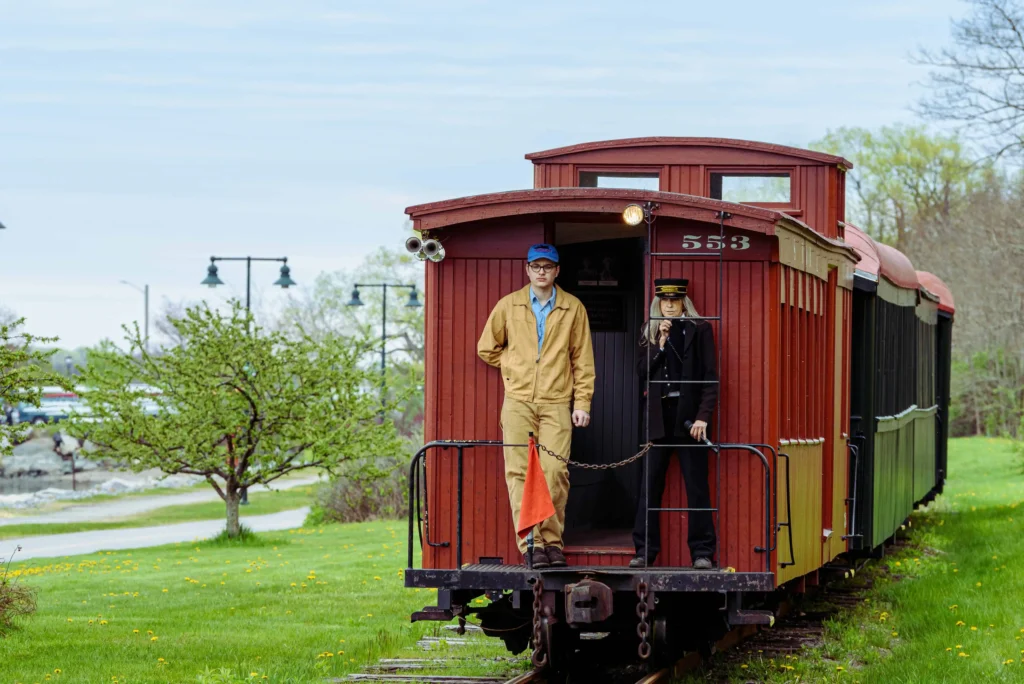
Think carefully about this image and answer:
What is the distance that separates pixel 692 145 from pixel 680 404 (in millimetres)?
3884

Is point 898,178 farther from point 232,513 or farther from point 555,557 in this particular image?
point 555,557

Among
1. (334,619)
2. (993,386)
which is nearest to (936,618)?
(334,619)

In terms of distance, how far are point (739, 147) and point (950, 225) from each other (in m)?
48.1

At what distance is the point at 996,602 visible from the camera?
12930 millimetres

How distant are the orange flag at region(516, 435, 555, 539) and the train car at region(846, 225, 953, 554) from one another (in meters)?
4.86

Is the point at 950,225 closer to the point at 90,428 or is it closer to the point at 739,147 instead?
the point at 90,428

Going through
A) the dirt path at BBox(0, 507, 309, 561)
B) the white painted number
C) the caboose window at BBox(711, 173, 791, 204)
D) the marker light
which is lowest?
the dirt path at BBox(0, 507, 309, 561)

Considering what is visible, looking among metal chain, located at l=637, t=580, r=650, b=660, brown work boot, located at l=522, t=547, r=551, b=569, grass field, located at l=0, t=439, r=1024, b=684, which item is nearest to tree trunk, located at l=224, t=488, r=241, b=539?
grass field, located at l=0, t=439, r=1024, b=684

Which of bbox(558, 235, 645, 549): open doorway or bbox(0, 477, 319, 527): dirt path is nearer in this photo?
bbox(558, 235, 645, 549): open doorway

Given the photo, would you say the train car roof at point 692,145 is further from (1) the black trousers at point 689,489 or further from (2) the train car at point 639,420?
(1) the black trousers at point 689,489

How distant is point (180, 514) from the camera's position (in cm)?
4266

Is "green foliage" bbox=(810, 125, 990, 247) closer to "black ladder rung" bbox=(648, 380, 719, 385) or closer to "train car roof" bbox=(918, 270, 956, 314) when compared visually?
"train car roof" bbox=(918, 270, 956, 314)

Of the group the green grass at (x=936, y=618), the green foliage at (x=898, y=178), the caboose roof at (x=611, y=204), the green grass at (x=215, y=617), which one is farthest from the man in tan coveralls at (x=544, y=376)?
the green foliage at (x=898, y=178)

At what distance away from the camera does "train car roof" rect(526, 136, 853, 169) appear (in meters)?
12.5
